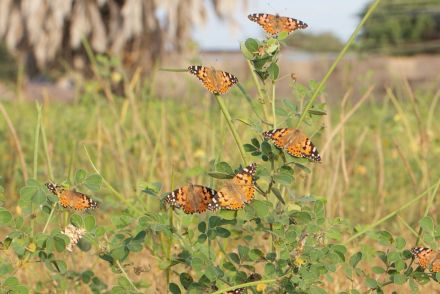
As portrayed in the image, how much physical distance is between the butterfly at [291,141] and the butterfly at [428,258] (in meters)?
0.31

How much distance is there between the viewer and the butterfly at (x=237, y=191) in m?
1.47

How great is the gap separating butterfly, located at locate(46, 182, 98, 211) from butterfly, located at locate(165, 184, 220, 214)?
0.21 metres

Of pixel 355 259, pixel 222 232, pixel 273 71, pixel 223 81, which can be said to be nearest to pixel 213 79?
pixel 223 81

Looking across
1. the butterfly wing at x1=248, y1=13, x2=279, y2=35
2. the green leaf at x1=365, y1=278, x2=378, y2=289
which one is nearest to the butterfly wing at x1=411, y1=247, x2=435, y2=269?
the green leaf at x1=365, y1=278, x2=378, y2=289

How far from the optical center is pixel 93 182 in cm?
171

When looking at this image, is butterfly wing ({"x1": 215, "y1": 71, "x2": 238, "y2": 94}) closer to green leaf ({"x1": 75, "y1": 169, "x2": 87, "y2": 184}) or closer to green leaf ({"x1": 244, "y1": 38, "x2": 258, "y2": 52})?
green leaf ({"x1": 244, "y1": 38, "x2": 258, "y2": 52})

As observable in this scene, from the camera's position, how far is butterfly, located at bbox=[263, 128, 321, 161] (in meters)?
1.51

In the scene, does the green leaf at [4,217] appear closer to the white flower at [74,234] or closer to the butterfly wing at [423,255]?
the white flower at [74,234]

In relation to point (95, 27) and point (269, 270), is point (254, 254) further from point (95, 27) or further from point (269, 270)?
point (95, 27)

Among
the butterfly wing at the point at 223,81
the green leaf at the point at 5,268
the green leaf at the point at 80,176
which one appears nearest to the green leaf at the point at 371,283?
the butterfly wing at the point at 223,81

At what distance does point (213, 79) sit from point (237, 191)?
8.9 inches

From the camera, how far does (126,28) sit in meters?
10.9

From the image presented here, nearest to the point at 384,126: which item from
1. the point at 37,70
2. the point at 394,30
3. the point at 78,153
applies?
the point at 78,153

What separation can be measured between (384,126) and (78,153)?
1.92m
